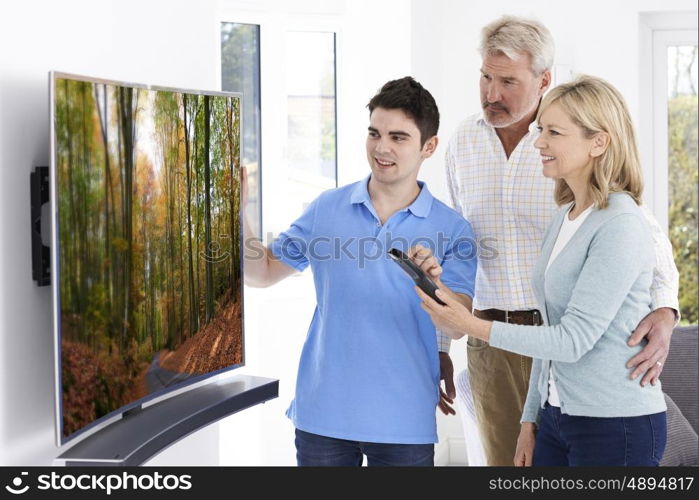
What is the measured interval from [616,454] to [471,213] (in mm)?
902

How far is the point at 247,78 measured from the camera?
3760 mm

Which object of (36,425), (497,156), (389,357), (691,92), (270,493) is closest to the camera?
(36,425)

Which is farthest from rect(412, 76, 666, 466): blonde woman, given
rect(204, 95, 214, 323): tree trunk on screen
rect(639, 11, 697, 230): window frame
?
rect(639, 11, 697, 230): window frame

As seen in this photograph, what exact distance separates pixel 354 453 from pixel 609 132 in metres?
0.94

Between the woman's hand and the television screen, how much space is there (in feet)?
2.37

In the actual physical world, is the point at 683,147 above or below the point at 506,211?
above

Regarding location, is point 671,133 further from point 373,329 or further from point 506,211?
point 373,329

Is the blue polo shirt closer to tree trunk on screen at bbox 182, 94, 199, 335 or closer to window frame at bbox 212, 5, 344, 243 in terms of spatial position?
tree trunk on screen at bbox 182, 94, 199, 335

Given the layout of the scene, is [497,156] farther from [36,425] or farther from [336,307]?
[36,425]

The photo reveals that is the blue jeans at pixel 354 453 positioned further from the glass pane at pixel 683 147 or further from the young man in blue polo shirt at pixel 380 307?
the glass pane at pixel 683 147

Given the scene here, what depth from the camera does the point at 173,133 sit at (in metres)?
1.80

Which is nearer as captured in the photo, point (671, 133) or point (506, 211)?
point (506, 211)

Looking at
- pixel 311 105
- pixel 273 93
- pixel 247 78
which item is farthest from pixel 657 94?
pixel 247 78

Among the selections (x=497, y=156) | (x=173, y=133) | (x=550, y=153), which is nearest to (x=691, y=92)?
(x=497, y=156)
